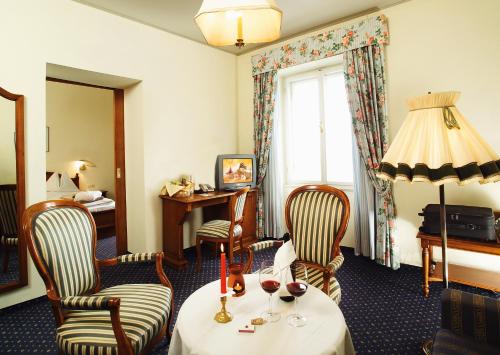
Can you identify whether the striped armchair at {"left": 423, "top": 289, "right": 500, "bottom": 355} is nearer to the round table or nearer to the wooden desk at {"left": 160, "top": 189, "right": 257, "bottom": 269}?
the round table

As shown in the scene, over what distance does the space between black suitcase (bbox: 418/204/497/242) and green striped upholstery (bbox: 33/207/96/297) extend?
2.51 meters

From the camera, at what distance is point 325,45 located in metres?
3.42

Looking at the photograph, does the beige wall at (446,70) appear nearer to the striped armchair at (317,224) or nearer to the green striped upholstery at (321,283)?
the striped armchair at (317,224)

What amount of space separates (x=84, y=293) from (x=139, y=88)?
→ 2.33m

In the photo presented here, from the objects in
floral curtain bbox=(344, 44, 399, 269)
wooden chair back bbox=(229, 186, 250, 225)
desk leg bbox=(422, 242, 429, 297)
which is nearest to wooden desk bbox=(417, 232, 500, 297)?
desk leg bbox=(422, 242, 429, 297)

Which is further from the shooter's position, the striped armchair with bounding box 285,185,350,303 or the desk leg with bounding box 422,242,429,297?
the desk leg with bounding box 422,242,429,297

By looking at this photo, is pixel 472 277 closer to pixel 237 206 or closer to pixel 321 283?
pixel 321 283

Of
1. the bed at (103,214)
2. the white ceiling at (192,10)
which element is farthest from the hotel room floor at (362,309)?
the white ceiling at (192,10)

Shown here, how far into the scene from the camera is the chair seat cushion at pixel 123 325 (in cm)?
132

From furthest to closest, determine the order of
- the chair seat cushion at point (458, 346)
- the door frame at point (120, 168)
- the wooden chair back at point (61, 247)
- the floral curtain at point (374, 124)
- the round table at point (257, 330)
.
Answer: the door frame at point (120, 168), the floral curtain at point (374, 124), the wooden chair back at point (61, 247), the chair seat cushion at point (458, 346), the round table at point (257, 330)

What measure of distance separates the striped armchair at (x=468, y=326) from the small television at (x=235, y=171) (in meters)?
2.54

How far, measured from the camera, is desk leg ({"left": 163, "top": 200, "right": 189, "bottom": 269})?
10.5ft

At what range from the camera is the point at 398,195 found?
3.07 m

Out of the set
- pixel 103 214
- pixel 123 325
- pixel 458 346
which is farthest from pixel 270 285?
pixel 103 214
